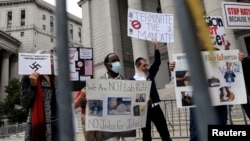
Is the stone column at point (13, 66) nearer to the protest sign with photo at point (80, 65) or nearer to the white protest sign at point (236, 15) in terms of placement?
the protest sign with photo at point (80, 65)

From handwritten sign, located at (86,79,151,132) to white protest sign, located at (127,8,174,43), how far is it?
1514mm

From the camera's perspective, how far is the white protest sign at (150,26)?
223 inches

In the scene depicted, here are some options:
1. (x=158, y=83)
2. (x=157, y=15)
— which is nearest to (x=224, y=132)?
(x=157, y=15)

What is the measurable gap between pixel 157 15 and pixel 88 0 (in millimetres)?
26816

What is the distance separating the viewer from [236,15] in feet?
19.4

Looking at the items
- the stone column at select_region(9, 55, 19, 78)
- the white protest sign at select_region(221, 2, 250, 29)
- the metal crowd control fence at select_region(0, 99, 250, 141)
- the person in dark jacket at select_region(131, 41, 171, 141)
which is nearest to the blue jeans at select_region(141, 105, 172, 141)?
→ the person in dark jacket at select_region(131, 41, 171, 141)

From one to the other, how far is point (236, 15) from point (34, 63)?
4.15 metres

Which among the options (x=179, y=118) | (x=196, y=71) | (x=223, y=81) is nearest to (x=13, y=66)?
(x=179, y=118)

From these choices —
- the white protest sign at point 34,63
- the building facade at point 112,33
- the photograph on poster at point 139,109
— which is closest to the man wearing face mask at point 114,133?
the photograph on poster at point 139,109

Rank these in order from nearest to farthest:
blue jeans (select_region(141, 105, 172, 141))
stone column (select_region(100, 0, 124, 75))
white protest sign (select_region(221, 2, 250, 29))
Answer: blue jeans (select_region(141, 105, 172, 141)) → white protest sign (select_region(221, 2, 250, 29)) → stone column (select_region(100, 0, 124, 75))

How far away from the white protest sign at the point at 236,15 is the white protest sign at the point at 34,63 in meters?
3.65

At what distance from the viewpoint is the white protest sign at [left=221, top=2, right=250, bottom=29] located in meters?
5.82

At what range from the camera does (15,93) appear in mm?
43781

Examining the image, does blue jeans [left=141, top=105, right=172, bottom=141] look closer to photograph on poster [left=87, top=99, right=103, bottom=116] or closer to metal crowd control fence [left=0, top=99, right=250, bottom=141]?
photograph on poster [left=87, top=99, right=103, bottom=116]
